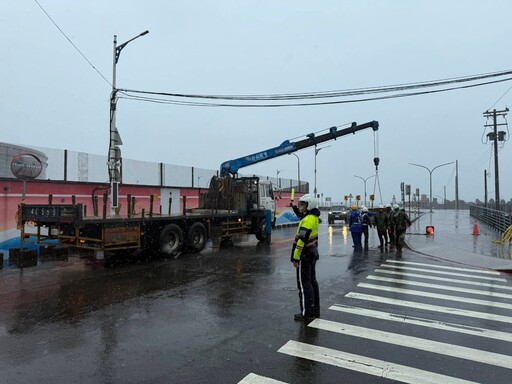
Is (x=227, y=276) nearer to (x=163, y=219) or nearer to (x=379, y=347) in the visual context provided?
(x=163, y=219)

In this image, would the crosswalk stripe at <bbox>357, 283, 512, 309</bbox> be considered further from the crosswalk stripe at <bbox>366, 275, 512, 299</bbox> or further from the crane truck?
the crane truck

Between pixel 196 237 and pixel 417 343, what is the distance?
416 inches

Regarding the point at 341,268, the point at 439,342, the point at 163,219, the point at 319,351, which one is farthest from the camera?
the point at 163,219

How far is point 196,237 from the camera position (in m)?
14.8

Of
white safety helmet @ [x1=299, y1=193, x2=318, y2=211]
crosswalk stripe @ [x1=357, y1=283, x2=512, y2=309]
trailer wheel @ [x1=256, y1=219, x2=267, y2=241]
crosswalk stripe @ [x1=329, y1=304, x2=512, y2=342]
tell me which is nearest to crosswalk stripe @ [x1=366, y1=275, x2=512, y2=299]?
crosswalk stripe @ [x1=357, y1=283, x2=512, y2=309]

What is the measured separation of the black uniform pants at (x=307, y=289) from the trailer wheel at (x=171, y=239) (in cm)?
765

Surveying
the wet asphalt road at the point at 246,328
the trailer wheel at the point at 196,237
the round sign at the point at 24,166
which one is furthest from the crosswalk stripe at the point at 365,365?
the round sign at the point at 24,166

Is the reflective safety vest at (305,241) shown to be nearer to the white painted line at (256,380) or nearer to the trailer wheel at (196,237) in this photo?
the white painted line at (256,380)

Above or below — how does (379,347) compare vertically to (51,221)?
below

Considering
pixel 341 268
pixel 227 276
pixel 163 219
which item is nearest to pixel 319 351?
pixel 227 276

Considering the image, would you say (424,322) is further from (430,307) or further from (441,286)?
(441,286)

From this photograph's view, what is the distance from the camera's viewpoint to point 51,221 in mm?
11125

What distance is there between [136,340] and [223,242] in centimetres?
1268

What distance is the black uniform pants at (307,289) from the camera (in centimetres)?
616
